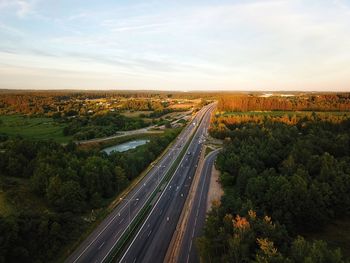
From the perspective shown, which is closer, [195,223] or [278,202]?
[278,202]

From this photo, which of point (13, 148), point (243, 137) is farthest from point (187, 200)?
point (243, 137)

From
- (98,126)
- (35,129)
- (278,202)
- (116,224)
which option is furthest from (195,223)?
(35,129)

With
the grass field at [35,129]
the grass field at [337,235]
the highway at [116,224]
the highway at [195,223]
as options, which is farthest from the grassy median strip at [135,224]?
the grass field at [35,129]

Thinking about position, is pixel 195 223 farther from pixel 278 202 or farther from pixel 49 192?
pixel 49 192

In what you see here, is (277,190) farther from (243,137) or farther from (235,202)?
(243,137)

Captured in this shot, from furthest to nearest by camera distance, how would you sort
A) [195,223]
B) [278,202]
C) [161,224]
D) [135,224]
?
[161,224] → [195,223] → [135,224] → [278,202]

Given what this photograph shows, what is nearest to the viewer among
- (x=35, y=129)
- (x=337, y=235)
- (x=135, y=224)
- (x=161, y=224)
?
(x=337, y=235)
